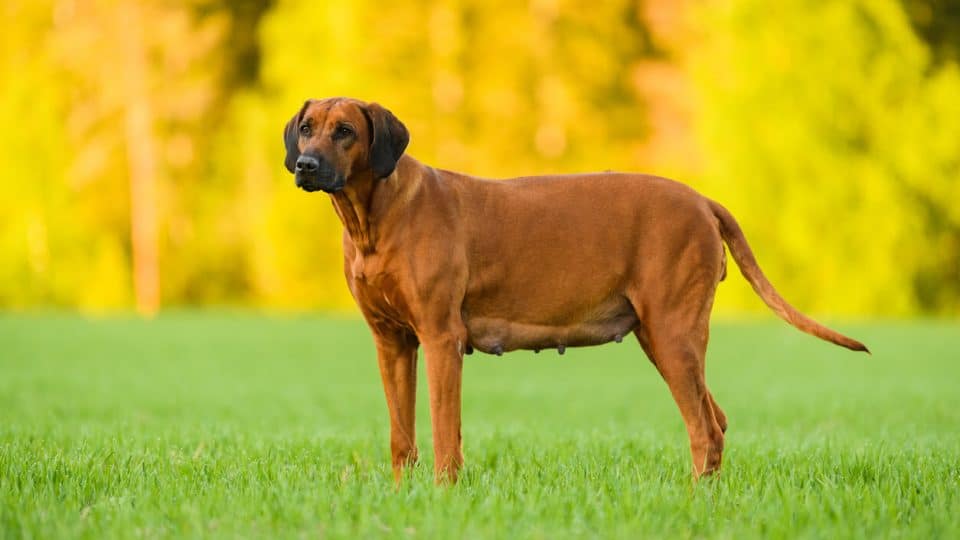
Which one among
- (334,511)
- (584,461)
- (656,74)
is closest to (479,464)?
(584,461)

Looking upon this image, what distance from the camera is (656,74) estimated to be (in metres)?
40.6

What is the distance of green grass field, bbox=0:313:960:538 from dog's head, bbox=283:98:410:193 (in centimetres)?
146

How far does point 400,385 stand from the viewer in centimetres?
628

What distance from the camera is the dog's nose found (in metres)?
5.58

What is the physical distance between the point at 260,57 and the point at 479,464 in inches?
1592

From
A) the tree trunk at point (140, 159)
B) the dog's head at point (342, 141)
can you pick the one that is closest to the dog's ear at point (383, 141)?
the dog's head at point (342, 141)

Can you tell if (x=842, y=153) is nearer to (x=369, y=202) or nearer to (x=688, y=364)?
(x=688, y=364)

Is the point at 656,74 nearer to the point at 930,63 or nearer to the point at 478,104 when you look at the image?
the point at 478,104

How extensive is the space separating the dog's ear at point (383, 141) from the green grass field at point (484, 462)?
4.97 ft

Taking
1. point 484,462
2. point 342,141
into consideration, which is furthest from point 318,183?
point 484,462

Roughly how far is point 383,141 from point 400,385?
133 centimetres

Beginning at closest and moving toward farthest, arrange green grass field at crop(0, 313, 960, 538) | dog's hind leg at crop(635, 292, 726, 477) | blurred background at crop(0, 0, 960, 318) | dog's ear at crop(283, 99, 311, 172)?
1. green grass field at crop(0, 313, 960, 538)
2. dog's ear at crop(283, 99, 311, 172)
3. dog's hind leg at crop(635, 292, 726, 477)
4. blurred background at crop(0, 0, 960, 318)

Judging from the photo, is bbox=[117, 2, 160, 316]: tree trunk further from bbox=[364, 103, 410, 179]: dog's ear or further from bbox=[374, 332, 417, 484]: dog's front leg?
bbox=[364, 103, 410, 179]: dog's ear

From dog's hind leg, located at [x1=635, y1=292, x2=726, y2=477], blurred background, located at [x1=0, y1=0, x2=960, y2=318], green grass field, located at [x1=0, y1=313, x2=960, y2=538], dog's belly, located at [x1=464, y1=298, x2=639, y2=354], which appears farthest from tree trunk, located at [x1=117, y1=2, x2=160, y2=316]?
dog's hind leg, located at [x1=635, y1=292, x2=726, y2=477]
